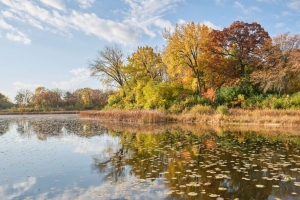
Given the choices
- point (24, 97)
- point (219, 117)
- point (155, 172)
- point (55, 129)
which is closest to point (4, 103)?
point (24, 97)

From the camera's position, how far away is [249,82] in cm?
2764

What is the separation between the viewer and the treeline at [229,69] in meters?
25.5

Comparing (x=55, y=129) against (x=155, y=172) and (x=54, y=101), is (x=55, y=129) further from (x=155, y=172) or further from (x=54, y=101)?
(x=54, y=101)

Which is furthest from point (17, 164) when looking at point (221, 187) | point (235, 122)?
point (235, 122)

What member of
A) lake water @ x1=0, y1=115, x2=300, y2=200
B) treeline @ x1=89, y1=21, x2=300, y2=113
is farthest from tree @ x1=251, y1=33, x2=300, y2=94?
lake water @ x1=0, y1=115, x2=300, y2=200

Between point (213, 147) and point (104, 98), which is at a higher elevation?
point (104, 98)

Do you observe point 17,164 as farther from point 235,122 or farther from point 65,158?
point 235,122

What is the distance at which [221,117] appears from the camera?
22859 mm

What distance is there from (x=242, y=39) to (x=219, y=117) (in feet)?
35.8

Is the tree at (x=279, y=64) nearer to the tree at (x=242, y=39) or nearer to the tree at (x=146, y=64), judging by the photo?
the tree at (x=242, y=39)

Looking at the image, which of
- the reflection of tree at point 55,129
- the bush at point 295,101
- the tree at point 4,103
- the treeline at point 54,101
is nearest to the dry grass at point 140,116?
the reflection of tree at point 55,129

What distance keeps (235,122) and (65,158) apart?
55.4 ft

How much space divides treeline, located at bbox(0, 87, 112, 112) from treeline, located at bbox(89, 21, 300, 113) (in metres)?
40.9

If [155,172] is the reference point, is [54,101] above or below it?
above
